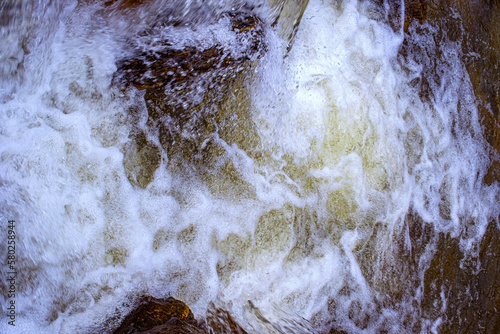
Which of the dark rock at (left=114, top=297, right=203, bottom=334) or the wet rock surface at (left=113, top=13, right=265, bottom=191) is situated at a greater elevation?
the wet rock surface at (left=113, top=13, right=265, bottom=191)

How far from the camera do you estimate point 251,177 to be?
2.27 meters

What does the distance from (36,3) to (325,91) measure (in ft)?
5.86

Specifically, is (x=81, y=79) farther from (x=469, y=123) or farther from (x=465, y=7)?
(x=465, y=7)

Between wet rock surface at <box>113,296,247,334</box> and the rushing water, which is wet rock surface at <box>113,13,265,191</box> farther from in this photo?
wet rock surface at <box>113,296,247,334</box>

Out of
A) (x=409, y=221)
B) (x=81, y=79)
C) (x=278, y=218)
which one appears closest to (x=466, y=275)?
(x=409, y=221)

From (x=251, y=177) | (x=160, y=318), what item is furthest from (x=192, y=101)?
(x=160, y=318)

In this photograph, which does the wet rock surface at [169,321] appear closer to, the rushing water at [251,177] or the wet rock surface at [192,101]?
the rushing water at [251,177]

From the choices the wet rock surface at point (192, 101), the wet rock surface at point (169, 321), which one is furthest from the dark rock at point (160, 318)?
the wet rock surface at point (192, 101)

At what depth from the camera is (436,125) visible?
2654 millimetres

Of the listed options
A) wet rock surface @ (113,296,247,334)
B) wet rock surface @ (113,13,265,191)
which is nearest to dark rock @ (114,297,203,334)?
wet rock surface @ (113,296,247,334)

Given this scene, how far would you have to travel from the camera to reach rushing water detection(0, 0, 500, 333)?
182 centimetres

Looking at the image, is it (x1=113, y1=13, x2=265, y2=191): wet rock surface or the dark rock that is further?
(x1=113, y1=13, x2=265, y2=191): wet rock surface

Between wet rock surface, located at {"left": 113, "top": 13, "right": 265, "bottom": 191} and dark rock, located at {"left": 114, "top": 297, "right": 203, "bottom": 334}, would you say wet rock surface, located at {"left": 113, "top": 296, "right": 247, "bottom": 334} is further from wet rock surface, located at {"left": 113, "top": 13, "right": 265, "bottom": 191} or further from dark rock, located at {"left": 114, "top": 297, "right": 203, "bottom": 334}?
wet rock surface, located at {"left": 113, "top": 13, "right": 265, "bottom": 191}

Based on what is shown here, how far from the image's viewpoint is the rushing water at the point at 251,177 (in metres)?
1.82
